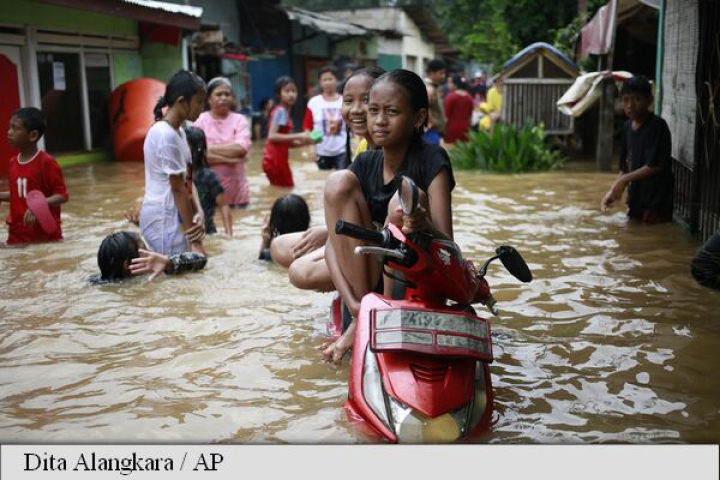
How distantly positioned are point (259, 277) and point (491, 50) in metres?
18.5

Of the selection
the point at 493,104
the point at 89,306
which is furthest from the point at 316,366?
the point at 493,104

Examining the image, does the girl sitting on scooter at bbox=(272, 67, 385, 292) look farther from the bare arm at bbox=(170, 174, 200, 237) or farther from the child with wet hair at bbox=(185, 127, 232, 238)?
the child with wet hair at bbox=(185, 127, 232, 238)

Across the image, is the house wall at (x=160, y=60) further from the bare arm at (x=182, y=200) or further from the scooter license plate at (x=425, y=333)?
the scooter license plate at (x=425, y=333)

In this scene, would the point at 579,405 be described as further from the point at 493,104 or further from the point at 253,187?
the point at 493,104

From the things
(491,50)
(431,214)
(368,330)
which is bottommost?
(368,330)

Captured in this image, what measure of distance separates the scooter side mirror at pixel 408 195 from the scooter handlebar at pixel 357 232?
0.14 metres

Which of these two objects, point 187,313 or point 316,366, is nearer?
point 316,366

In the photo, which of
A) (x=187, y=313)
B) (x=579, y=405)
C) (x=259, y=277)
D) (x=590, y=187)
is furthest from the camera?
(x=590, y=187)

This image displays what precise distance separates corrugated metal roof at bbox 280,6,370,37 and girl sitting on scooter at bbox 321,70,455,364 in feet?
60.8

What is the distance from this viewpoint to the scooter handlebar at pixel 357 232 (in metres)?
2.63

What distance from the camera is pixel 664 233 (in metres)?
7.09

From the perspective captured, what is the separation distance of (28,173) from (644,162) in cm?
526
